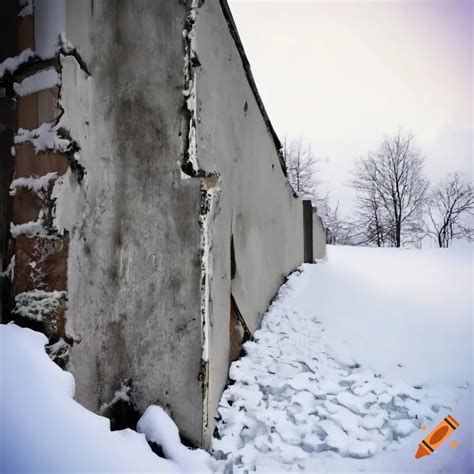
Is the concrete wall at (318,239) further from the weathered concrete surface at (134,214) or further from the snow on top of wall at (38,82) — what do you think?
the snow on top of wall at (38,82)

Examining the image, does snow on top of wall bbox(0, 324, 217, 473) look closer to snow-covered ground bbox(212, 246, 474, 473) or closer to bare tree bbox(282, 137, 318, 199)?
snow-covered ground bbox(212, 246, 474, 473)

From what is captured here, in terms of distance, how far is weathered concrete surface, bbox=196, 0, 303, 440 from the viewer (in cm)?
142

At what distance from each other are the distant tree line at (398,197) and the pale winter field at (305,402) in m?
16.3

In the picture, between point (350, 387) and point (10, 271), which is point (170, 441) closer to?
point (10, 271)

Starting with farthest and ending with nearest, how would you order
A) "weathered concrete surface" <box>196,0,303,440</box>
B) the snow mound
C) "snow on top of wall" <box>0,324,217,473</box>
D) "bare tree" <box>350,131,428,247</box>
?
"bare tree" <box>350,131,428,247</box> → "weathered concrete surface" <box>196,0,303,440</box> → the snow mound → "snow on top of wall" <box>0,324,217,473</box>

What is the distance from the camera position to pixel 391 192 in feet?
61.8

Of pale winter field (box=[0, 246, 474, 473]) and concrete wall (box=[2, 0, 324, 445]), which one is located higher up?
concrete wall (box=[2, 0, 324, 445])

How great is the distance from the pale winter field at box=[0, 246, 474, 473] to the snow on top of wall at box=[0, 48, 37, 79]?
93 cm

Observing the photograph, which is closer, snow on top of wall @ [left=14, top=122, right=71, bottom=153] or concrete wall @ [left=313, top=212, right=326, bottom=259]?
snow on top of wall @ [left=14, top=122, right=71, bottom=153]

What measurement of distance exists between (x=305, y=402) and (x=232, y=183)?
1158 millimetres

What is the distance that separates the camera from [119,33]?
133 cm

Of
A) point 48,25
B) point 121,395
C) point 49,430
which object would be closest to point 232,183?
point 48,25

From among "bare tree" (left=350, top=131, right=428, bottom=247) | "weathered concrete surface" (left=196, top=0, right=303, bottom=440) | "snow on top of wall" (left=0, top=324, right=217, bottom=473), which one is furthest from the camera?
"bare tree" (left=350, top=131, right=428, bottom=247)

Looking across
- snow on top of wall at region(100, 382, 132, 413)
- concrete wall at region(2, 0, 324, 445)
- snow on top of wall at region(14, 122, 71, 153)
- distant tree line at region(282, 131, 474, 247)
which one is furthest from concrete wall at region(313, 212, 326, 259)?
distant tree line at region(282, 131, 474, 247)
